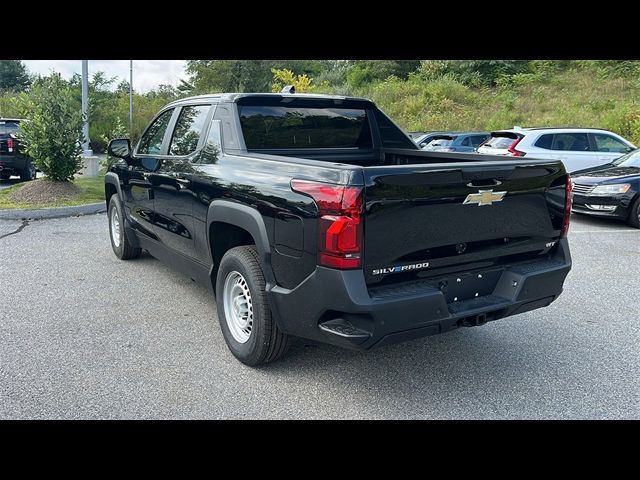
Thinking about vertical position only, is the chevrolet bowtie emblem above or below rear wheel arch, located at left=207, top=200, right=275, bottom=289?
above

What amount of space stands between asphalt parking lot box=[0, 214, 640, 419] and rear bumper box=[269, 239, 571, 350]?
0.55m

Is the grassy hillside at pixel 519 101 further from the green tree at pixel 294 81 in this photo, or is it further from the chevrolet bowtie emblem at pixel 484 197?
the chevrolet bowtie emblem at pixel 484 197

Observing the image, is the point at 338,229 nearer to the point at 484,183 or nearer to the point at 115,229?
the point at 484,183

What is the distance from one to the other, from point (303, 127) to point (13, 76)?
61.5 m

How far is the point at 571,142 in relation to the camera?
12555 mm

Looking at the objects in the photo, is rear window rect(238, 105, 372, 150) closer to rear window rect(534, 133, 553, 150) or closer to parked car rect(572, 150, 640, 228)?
parked car rect(572, 150, 640, 228)

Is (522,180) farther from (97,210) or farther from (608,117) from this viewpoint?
(608,117)

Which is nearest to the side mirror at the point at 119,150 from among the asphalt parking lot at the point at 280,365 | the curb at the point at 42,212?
the asphalt parking lot at the point at 280,365

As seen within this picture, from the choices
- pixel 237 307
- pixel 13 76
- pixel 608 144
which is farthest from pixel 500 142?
pixel 13 76

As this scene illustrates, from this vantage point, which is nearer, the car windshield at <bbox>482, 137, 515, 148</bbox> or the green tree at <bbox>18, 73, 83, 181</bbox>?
the green tree at <bbox>18, 73, 83, 181</bbox>

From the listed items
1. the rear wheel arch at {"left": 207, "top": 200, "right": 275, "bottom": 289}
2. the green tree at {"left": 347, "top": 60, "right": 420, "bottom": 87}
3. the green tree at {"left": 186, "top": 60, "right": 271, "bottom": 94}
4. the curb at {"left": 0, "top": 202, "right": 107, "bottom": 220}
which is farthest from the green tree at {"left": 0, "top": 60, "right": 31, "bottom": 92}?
the rear wheel arch at {"left": 207, "top": 200, "right": 275, "bottom": 289}

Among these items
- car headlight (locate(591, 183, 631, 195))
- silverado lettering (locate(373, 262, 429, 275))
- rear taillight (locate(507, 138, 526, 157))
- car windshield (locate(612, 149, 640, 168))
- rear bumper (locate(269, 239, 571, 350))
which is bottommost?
rear bumper (locate(269, 239, 571, 350))

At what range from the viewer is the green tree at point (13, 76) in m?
54.7

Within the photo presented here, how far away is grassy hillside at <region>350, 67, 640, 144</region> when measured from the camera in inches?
949
